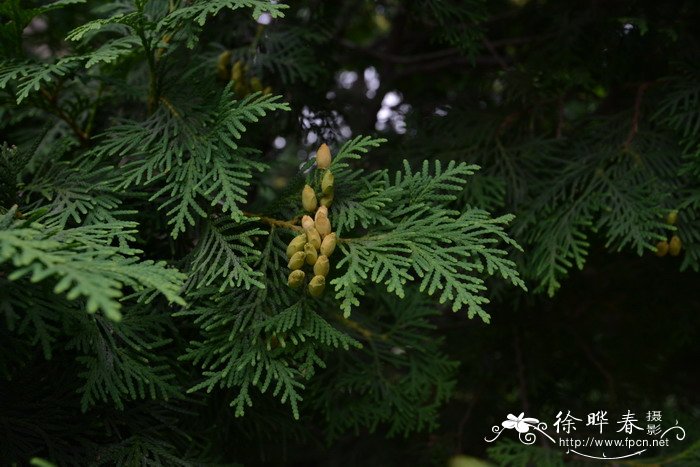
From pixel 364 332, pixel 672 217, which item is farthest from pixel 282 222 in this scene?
pixel 672 217

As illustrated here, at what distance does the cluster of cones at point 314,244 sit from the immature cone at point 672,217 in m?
0.89

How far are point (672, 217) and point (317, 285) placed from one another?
96 centimetres

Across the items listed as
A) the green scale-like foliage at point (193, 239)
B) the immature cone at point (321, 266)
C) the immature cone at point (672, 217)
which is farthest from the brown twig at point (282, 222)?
the immature cone at point (672, 217)

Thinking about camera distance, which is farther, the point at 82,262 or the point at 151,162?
the point at 151,162

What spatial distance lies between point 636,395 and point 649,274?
1.85 feet

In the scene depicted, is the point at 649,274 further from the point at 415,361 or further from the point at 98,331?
the point at 98,331

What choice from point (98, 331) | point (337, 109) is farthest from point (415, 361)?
point (337, 109)

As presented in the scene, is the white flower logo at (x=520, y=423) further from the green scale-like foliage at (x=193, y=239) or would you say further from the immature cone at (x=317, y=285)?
the immature cone at (x=317, y=285)

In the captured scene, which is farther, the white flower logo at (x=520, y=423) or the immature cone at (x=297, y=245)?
the white flower logo at (x=520, y=423)

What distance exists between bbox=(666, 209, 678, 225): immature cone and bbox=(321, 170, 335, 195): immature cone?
887 mm

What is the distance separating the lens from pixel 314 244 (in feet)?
4.06

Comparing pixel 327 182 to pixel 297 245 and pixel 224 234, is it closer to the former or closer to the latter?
pixel 297 245

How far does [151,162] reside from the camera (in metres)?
1.31

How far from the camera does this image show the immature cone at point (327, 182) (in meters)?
1.28
